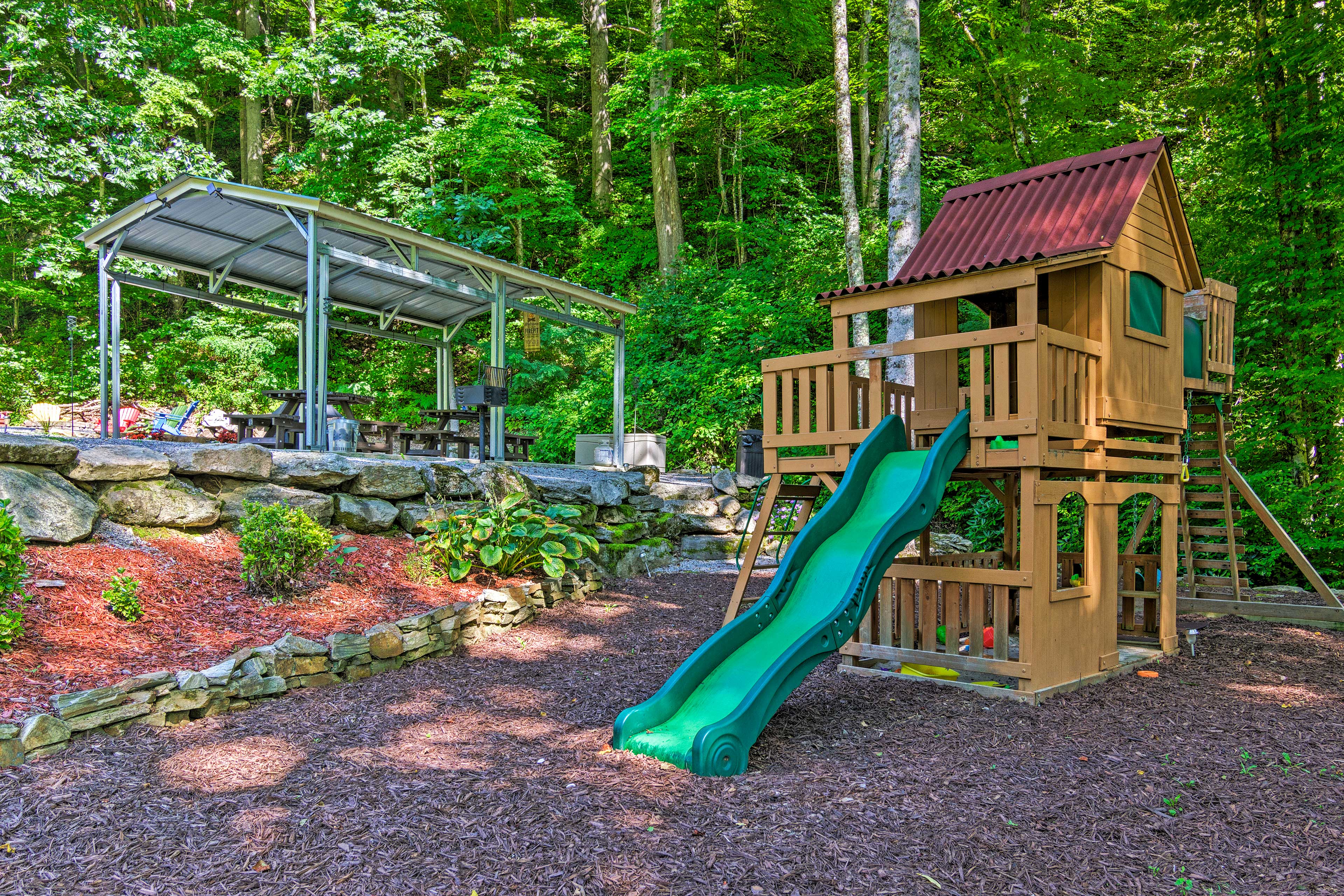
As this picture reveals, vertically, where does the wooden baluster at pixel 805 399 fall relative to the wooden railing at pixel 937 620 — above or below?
above

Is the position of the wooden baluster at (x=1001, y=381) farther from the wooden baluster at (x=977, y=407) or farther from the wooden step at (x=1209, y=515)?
the wooden step at (x=1209, y=515)

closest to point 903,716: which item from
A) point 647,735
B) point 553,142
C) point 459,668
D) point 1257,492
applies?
point 647,735

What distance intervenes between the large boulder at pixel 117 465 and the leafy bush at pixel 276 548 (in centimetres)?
88

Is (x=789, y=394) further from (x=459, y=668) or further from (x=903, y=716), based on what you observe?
(x=459, y=668)

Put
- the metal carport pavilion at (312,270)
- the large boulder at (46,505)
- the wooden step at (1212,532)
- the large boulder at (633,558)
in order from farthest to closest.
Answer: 1. the large boulder at (633,558)
2. the metal carport pavilion at (312,270)
3. the wooden step at (1212,532)
4. the large boulder at (46,505)

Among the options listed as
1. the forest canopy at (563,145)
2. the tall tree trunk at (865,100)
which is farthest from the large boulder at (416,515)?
the tall tree trunk at (865,100)

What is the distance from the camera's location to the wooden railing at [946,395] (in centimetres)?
473

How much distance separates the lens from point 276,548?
5445 millimetres

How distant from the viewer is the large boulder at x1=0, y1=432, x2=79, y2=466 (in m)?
5.30

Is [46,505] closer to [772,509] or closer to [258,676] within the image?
[258,676]

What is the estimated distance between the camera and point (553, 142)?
1848 centimetres

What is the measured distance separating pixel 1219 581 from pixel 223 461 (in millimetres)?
8864

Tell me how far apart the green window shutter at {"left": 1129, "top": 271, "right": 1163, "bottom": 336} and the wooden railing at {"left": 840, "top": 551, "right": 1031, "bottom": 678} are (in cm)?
206

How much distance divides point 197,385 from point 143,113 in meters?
5.79
